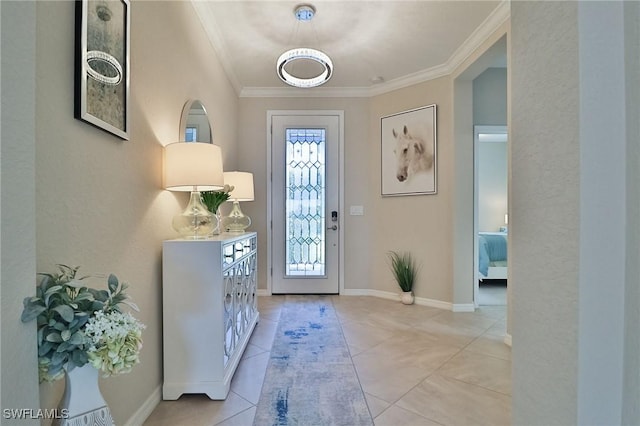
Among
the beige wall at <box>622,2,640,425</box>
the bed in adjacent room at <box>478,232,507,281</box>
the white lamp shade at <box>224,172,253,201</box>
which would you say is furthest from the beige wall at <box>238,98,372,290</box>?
the beige wall at <box>622,2,640,425</box>

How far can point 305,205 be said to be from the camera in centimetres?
388

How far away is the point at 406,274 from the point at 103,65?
10.8 ft

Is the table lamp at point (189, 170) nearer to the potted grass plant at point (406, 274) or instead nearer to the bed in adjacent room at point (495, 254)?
the potted grass plant at point (406, 274)

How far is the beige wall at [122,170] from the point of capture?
96cm

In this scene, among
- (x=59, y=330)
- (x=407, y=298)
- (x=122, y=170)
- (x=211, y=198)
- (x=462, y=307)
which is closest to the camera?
(x=59, y=330)

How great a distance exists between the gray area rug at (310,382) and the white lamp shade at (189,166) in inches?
50.2

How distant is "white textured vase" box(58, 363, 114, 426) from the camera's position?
82 centimetres

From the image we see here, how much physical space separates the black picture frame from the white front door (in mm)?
2532

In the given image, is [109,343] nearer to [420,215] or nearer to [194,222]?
[194,222]

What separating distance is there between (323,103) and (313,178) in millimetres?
996

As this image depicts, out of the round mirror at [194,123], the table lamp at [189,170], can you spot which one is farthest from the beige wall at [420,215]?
the table lamp at [189,170]

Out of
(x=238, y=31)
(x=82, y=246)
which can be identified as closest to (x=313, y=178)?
(x=238, y=31)

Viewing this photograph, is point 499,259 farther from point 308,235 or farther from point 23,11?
point 23,11

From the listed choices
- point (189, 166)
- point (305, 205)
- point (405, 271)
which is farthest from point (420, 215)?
point (189, 166)
